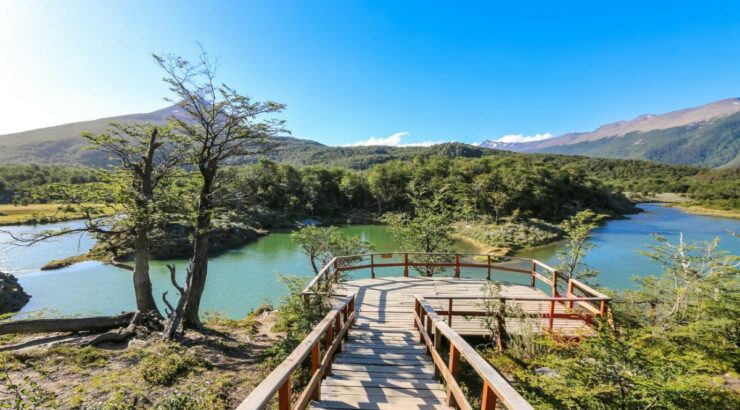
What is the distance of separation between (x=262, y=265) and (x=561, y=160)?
123 m

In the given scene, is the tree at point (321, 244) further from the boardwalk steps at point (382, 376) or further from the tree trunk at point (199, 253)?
the boardwalk steps at point (382, 376)

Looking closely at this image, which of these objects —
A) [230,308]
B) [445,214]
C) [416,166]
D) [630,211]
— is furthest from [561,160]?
[230,308]

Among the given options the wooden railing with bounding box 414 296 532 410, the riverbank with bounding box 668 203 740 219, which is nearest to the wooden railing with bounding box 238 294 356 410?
the wooden railing with bounding box 414 296 532 410

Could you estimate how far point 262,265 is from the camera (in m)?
24.5

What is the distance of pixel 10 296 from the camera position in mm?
15617

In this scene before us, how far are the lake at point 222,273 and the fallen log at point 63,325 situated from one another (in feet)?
10.6

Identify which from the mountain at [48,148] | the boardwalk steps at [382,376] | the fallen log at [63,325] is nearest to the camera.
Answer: the boardwalk steps at [382,376]

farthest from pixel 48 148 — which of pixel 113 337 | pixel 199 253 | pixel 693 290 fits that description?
pixel 693 290

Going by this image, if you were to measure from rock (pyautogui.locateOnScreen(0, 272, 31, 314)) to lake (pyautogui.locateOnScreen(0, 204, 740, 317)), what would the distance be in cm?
42

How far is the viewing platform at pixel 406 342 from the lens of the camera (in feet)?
8.86

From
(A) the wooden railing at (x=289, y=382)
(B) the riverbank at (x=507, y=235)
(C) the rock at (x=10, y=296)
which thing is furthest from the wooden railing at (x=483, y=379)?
Result: (B) the riverbank at (x=507, y=235)

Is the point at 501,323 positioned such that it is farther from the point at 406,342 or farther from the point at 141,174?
the point at 141,174

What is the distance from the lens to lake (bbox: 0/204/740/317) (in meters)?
16.6

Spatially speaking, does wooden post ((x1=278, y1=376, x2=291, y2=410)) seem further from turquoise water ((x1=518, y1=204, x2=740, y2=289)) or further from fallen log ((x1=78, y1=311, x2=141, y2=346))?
turquoise water ((x1=518, y1=204, x2=740, y2=289))
